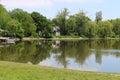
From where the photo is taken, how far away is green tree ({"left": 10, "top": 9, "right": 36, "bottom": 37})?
89.2 m

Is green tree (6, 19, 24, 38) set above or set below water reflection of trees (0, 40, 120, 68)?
above

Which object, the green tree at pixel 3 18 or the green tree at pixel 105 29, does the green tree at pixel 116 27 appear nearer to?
the green tree at pixel 105 29

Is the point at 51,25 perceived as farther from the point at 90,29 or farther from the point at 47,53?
the point at 47,53

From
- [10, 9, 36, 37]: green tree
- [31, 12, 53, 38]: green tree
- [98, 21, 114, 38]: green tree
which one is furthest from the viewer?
[98, 21, 114, 38]: green tree

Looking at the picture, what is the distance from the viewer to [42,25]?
9875cm

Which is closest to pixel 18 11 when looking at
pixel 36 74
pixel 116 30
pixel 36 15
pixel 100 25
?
pixel 36 15

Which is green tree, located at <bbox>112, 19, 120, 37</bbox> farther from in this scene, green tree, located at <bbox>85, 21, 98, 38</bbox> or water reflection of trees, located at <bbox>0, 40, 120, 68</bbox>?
water reflection of trees, located at <bbox>0, 40, 120, 68</bbox>

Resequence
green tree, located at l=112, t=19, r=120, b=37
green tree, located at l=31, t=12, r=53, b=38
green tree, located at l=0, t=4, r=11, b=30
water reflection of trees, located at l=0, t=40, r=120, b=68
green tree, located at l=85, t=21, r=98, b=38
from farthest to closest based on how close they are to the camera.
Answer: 1. green tree, located at l=112, t=19, r=120, b=37
2. green tree, located at l=85, t=21, r=98, b=38
3. green tree, located at l=31, t=12, r=53, b=38
4. green tree, located at l=0, t=4, r=11, b=30
5. water reflection of trees, located at l=0, t=40, r=120, b=68

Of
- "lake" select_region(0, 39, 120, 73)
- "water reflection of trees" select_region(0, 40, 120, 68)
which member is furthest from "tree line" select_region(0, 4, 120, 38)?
"lake" select_region(0, 39, 120, 73)

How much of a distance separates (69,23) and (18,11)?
23.3 m

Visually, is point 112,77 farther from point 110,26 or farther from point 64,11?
point 110,26

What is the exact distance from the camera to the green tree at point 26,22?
89.2 meters

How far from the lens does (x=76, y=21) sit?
115m

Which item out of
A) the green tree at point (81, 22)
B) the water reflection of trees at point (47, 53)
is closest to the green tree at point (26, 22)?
the green tree at point (81, 22)
